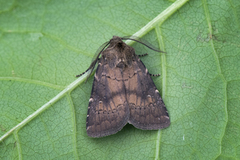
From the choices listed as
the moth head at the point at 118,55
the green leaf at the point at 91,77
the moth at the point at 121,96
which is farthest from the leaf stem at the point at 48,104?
the moth head at the point at 118,55

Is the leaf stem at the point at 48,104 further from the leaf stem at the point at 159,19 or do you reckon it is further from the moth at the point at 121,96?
the leaf stem at the point at 159,19

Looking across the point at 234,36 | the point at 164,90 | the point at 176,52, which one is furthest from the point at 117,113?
the point at 234,36

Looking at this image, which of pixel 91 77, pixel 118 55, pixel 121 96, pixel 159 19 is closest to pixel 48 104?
pixel 91 77

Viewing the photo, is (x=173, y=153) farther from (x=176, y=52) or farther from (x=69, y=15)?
(x=69, y=15)

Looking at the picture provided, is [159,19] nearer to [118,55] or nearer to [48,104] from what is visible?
[118,55]

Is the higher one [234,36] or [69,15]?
[234,36]

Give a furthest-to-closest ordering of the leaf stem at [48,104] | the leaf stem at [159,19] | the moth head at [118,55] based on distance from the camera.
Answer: the leaf stem at [159,19]
the moth head at [118,55]
the leaf stem at [48,104]

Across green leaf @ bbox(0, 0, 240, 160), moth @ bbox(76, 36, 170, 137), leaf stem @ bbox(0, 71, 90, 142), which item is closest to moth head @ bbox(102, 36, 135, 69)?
moth @ bbox(76, 36, 170, 137)
